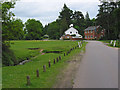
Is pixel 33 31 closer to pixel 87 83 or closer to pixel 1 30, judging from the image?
pixel 1 30

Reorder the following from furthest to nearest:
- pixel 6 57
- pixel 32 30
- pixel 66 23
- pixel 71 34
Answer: pixel 32 30, pixel 66 23, pixel 71 34, pixel 6 57

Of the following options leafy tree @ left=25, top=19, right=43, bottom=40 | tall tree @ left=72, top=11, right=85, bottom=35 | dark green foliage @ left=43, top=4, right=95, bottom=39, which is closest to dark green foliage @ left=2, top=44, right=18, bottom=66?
dark green foliage @ left=43, top=4, right=95, bottom=39

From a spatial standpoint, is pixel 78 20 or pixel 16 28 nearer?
pixel 16 28

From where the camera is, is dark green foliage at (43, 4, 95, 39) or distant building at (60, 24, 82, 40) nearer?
distant building at (60, 24, 82, 40)

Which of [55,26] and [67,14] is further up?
[67,14]

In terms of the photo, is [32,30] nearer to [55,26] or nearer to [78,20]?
[55,26]

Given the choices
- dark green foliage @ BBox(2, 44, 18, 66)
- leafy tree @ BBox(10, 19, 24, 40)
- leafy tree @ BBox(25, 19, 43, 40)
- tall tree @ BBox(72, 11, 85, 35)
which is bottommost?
dark green foliage @ BBox(2, 44, 18, 66)

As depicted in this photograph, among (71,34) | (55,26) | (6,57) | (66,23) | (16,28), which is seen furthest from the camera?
(55,26)

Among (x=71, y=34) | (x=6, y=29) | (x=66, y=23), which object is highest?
(x=66, y=23)

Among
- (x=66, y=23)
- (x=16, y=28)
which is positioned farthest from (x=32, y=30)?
(x=16, y=28)

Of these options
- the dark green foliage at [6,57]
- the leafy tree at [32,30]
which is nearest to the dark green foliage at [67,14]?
the leafy tree at [32,30]

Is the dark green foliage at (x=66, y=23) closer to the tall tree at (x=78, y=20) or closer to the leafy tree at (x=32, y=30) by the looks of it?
the tall tree at (x=78, y=20)

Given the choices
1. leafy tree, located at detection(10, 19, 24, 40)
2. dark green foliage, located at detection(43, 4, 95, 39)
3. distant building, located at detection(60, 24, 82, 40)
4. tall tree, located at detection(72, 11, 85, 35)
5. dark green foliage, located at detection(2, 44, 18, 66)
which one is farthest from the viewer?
tall tree, located at detection(72, 11, 85, 35)

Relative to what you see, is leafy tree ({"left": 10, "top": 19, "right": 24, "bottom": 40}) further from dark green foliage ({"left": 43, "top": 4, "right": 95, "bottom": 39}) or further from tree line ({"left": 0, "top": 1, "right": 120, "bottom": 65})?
dark green foliage ({"left": 43, "top": 4, "right": 95, "bottom": 39})
